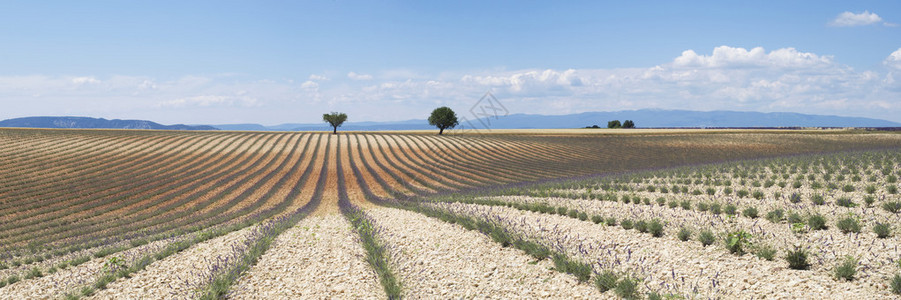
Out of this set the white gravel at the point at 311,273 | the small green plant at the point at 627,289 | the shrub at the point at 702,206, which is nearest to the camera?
the small green plant at the point at 627,289

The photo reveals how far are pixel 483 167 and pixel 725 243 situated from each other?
38533mm

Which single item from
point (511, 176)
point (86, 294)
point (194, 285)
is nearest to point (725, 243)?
point (194, 285)

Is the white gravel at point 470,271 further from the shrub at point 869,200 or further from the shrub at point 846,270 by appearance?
the shrub at point 869,200

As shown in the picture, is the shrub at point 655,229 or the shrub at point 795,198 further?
the shrub at point 795,198

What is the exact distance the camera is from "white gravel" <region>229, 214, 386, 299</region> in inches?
411

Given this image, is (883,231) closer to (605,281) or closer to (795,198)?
(795,198)

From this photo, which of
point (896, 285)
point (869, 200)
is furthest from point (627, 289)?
point (869, 200)

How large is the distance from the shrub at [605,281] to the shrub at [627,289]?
227 millimetres

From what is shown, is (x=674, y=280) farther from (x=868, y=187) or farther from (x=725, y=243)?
(x=868, y=187)

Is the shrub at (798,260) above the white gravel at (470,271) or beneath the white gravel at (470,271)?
above

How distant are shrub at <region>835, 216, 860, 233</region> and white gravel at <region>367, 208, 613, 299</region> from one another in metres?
6.55

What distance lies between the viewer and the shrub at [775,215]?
487 inches

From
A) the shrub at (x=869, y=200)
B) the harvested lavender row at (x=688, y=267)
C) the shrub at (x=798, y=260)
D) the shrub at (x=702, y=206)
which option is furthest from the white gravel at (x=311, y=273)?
the shrub at (x=869, y=200)

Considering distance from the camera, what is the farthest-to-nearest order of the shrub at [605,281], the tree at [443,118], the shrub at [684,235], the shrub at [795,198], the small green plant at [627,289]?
the tree at [443,118], the shrub at [795,198], the shrub at [684,235], the shrub at [605,281], the small green plant at [627,289]
